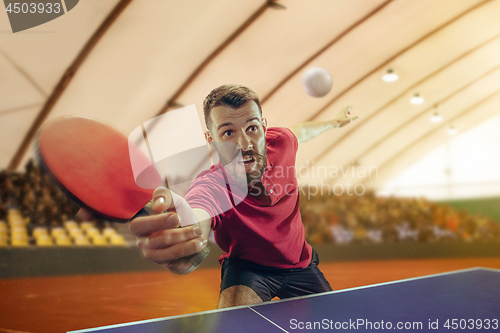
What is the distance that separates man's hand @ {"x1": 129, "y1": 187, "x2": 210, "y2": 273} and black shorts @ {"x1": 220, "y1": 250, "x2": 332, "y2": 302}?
72cm

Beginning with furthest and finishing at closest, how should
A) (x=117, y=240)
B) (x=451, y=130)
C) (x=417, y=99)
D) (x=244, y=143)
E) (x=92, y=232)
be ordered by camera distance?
1. (x=451, y=130)
2. (x=417, y=99)
3. (x=117, y=240)
4. (x=92, y=232)
5. (x=244, y=143)

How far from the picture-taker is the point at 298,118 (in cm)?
523

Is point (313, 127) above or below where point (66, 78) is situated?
below

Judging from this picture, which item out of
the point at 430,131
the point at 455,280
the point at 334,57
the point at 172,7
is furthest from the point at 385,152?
the point at 455,280

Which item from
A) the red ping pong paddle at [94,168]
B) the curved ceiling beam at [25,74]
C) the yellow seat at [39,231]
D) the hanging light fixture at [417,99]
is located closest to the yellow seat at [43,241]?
the yellow seat at [39,231]

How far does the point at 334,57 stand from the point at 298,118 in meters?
1.04

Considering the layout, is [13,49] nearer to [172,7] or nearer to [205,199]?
[172,7]

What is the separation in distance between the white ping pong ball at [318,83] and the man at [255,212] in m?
1.79

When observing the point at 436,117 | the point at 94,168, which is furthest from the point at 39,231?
the point at 436,117

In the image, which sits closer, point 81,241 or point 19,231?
point 19,231

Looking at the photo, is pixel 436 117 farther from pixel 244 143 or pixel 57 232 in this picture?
pixel 57 232

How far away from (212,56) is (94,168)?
10.5 ft

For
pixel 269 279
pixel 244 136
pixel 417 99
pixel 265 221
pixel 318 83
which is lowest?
pixel 269 279

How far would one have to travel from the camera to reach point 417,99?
6.00 metres
